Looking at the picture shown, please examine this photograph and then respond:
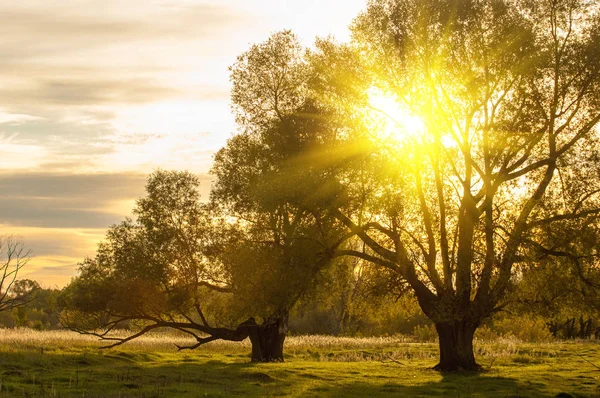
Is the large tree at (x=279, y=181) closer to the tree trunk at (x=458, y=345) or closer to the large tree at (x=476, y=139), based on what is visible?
the large tree at (x=476, y=139)

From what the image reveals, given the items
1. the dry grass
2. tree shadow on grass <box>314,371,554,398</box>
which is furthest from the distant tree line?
the dry grass

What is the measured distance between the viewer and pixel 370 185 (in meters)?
36.8

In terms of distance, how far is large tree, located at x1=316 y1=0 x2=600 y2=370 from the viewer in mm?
36094

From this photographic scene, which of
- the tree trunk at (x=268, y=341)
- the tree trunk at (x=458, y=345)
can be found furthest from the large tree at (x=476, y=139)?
the tree trunk at (x=268, y=341)

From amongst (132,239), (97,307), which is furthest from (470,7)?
(97,307)

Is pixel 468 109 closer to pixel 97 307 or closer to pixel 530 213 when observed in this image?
pixel 530 213

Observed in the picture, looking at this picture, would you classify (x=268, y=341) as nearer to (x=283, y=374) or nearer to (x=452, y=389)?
(x=283, y=374)

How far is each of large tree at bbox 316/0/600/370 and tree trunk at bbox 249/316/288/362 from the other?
11.7 meters

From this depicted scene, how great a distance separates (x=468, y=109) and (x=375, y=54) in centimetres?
595

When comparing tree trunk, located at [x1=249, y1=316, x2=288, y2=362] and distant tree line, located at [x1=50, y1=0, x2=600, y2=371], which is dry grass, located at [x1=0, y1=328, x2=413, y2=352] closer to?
tree trunk, located at [x1=249, y1=316, x2=288, y2=362]

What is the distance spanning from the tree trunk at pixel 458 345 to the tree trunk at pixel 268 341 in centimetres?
1272

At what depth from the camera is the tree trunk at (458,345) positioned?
38.5 meters

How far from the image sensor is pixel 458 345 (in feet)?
127

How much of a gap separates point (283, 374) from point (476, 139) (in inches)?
632
